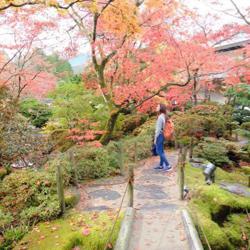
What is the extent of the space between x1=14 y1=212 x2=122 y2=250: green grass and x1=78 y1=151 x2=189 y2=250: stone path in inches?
20.7

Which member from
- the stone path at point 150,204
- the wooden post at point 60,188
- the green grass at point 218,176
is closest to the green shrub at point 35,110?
the stone path at point 150,204

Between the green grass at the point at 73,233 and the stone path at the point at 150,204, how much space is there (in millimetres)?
525

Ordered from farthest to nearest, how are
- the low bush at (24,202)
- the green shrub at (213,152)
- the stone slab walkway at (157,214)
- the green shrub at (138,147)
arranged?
1. the green shrub at (213,152)
2. the green shrub at (138,147)
3. the low bush at (24,202)
4. the stone slab walkway at (157,214)

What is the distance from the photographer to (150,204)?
7660 mm

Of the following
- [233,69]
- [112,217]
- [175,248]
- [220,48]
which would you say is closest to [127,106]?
[112,217]

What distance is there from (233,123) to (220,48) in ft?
33.6

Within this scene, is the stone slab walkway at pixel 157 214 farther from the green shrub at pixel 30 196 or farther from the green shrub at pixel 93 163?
the green shrub at pixel 30 196

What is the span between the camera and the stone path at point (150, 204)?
19.5 feet

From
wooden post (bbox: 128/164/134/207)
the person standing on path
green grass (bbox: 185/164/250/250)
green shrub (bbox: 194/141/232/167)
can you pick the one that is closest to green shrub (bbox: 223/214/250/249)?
green grass (bbox: 185/164/250/250)

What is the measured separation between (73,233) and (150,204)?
83.0 inches

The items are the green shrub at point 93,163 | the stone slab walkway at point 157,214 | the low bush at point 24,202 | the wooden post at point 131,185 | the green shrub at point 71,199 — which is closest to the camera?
the stone slab walkway at point 157,214

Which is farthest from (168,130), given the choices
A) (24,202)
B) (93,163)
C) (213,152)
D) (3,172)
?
(24,202)

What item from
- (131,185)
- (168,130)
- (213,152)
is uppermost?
(168,130)

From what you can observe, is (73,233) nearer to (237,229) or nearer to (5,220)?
(5,220)
